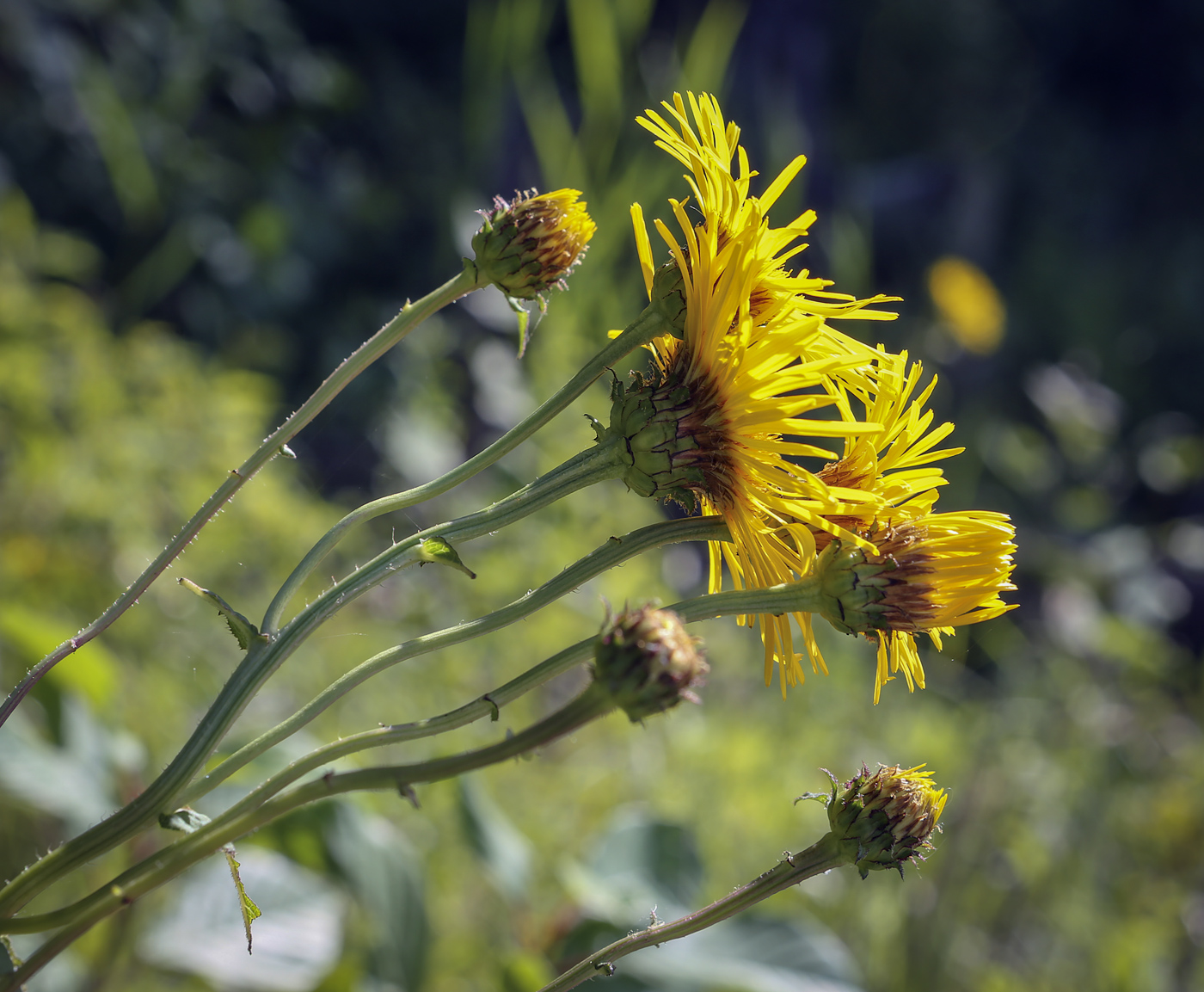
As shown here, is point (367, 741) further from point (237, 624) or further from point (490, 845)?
point (490, 845)

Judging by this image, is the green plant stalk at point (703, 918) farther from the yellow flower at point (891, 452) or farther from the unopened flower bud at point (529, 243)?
the unopened flower bud at point (529, 243)

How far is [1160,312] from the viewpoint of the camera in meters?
5.37

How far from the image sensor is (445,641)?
0.38 metres

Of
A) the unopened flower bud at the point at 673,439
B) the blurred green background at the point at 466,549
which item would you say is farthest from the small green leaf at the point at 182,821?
the blurred green background at the point at 466,549

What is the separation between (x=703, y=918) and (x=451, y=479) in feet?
0.72

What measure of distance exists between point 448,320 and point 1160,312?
4298mm

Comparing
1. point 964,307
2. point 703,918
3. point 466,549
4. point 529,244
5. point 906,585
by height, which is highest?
point 964,307

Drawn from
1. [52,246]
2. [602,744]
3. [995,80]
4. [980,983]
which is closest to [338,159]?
[52,246]

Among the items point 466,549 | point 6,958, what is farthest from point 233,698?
point 466,549

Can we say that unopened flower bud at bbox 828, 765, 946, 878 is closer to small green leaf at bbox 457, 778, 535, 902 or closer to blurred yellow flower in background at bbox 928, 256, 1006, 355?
small green leaf at bbox 457, 778, 535, 902

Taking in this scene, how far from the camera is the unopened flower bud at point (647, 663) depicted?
1.13 feet

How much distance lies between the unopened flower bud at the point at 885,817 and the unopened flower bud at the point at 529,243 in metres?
0.32

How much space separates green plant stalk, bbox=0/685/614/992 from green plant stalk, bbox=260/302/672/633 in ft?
0.24

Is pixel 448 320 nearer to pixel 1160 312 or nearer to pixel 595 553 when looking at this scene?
pixel 595 553
